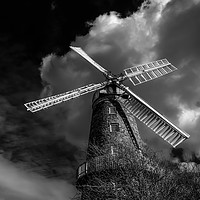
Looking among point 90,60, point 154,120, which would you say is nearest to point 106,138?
point 154,120

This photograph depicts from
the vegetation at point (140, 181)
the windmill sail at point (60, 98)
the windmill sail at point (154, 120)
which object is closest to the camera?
the vegetation at point (140, 181)

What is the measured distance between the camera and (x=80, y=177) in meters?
15.2

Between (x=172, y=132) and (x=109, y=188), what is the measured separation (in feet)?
25.4

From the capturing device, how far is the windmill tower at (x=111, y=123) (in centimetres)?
1475

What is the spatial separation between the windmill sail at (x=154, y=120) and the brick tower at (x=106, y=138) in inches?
21.1

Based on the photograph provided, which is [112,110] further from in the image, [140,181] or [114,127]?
[140,181]

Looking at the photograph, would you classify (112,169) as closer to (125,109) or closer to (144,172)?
(144,172)

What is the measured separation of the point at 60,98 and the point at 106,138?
5.29 metres

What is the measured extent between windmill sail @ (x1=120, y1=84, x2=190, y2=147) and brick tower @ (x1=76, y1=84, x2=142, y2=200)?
1.76 ft

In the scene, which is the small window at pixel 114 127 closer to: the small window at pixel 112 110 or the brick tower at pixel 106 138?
the brick tower at pixel 106 138

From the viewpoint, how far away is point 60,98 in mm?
19688

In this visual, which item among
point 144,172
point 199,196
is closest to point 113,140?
point 144,172

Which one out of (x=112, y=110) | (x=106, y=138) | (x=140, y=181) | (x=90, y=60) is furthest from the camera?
(x=90, y=60)

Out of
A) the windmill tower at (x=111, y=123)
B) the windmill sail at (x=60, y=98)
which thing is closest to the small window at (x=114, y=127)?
the windmill tower at (x=111, y=123)
